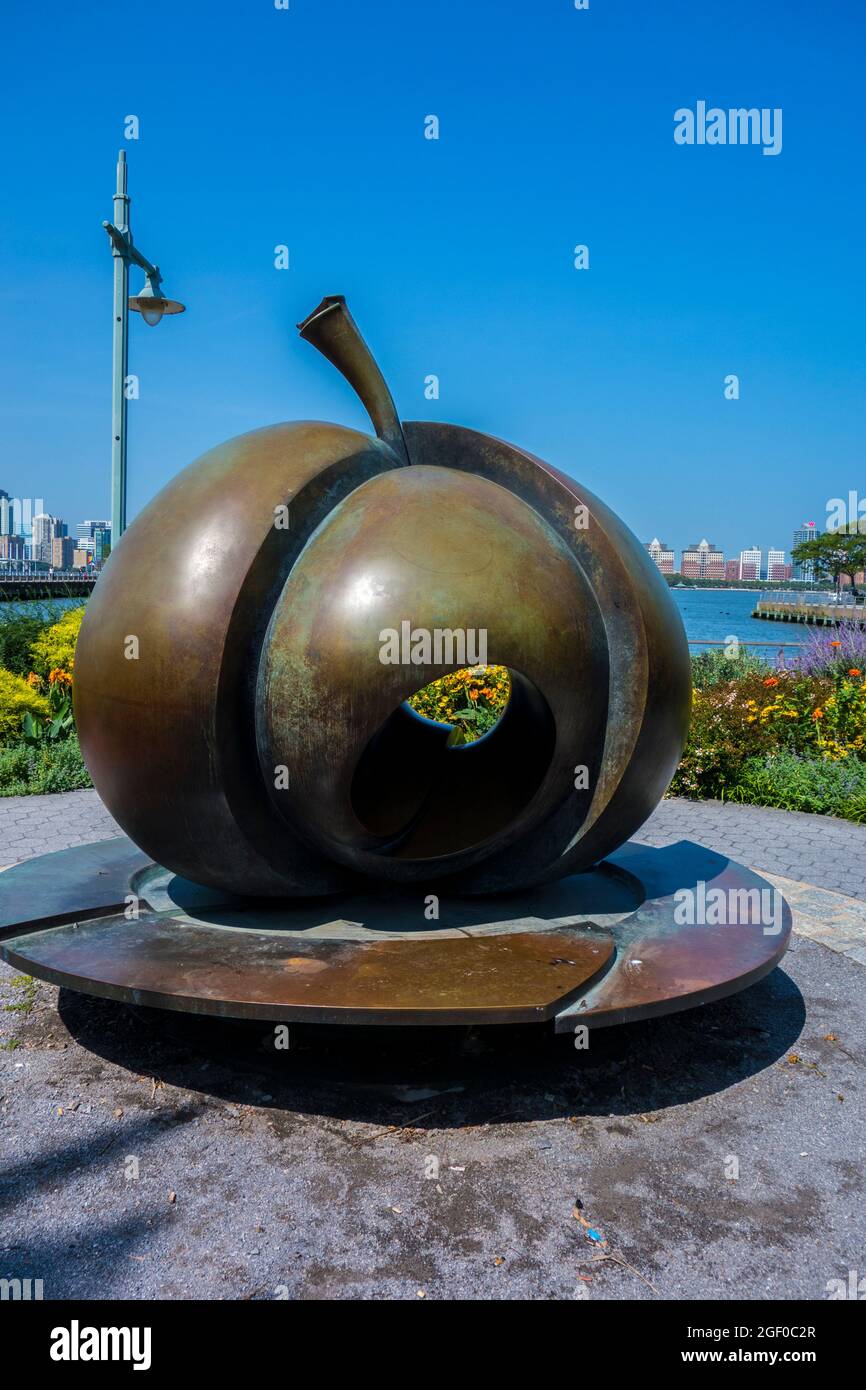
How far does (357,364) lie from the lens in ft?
18.0

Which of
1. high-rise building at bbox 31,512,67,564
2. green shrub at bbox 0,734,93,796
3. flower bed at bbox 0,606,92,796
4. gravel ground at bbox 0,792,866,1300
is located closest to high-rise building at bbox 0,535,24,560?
high-rise building at bbox 31,512,67,564

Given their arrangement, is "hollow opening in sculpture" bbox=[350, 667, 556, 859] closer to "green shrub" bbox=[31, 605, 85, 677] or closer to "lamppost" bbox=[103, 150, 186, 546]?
"lamppost" bbox=[103, 150, 186, 546]

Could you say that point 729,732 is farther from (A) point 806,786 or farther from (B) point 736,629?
(B) point 736,629

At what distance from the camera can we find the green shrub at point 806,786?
11.2 meters

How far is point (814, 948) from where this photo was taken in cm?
669

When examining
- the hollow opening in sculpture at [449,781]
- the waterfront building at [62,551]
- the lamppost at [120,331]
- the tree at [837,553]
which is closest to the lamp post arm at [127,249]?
the lamppost at [120,331]

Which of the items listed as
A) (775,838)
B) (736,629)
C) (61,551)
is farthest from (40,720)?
(61,551)

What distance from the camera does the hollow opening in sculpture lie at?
5590 mm

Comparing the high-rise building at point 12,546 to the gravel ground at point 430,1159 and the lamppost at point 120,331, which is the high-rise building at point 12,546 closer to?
the lamppost at point 120,331

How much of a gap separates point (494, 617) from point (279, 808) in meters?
1.49

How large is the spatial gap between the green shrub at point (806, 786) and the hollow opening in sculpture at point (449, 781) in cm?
638
